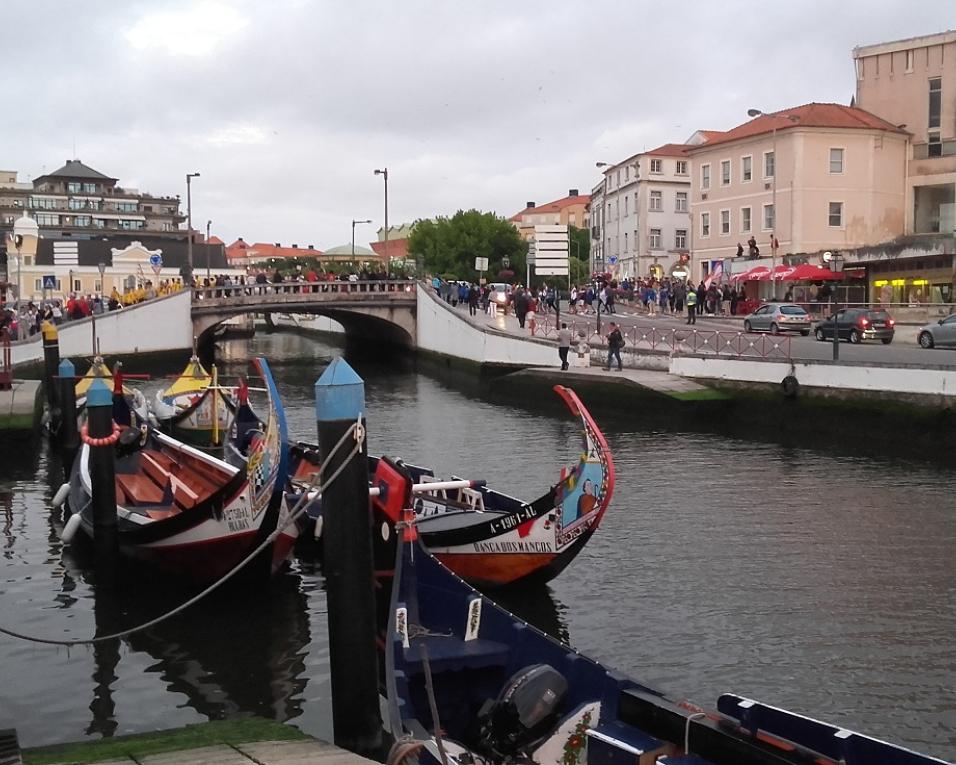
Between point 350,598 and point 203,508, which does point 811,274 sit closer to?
point 203,508

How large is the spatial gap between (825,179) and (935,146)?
599 centimetres

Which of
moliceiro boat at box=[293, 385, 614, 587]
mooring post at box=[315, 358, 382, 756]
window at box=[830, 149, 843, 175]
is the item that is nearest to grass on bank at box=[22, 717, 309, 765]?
mooring post at box=[315, 358, 382, 756]

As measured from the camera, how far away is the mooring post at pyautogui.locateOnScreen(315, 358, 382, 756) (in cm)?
835

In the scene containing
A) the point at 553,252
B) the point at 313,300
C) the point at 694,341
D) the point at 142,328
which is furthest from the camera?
the point at 313,300

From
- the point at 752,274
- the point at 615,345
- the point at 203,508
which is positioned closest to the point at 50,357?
the point at 615,345

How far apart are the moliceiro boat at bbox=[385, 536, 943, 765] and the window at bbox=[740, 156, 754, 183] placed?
48452mm

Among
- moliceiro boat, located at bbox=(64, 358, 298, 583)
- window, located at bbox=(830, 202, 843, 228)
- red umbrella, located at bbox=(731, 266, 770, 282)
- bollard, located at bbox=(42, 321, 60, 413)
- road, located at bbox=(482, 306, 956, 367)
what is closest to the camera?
moliceiro boat, located at bbox=(64, 358, 298, 583)

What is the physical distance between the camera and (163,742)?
7.84m

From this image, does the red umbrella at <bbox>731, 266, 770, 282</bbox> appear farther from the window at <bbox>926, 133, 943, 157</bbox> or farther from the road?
the window at <bbox>926, 133, 943, 157</bbox>

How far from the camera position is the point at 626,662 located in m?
11.5

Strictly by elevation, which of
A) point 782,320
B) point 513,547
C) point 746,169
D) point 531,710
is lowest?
point 513,547

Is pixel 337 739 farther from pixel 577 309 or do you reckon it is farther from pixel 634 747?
pixel 577 309

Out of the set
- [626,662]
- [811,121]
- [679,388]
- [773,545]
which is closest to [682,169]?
[811,121]

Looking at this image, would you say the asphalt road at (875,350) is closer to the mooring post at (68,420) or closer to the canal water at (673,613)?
the canal water at (673,613)
